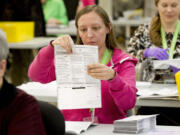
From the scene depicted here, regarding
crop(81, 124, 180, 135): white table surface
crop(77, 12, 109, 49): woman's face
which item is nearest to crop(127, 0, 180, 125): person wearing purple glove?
crop(77, 12, 109, 49): woman's face

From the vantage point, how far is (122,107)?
2498 mm

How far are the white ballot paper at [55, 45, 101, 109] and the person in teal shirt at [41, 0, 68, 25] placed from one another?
5.12m

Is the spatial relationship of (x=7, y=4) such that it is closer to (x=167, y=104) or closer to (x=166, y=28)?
(x=166, y=28)

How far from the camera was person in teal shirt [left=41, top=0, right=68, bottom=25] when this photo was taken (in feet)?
24.4

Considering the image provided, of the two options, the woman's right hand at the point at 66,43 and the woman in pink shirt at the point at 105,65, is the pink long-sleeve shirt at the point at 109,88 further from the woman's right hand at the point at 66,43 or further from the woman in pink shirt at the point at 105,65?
the woman's right hand at the point at 66,43

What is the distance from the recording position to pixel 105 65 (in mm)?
2453

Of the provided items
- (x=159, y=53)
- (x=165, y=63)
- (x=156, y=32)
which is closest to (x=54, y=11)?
(x=156, y=32)

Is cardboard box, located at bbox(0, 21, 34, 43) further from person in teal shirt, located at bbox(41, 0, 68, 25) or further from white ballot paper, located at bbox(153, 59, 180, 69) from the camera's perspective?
white ballot paper, located at bbox(153, 59, 180, 69)

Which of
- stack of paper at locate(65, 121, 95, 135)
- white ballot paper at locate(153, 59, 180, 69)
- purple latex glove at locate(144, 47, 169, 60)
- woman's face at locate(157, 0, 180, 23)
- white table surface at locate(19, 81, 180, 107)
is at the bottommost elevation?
stack of paper at locate(65, 121, 95, 135)

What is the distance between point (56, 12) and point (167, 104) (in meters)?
5.00

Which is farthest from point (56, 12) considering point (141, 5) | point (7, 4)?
point (141, 5)

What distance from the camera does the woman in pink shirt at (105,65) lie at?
243 cm

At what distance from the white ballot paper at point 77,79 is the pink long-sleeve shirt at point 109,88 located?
13cm

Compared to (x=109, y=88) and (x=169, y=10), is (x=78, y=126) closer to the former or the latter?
(x=109, y=88)
